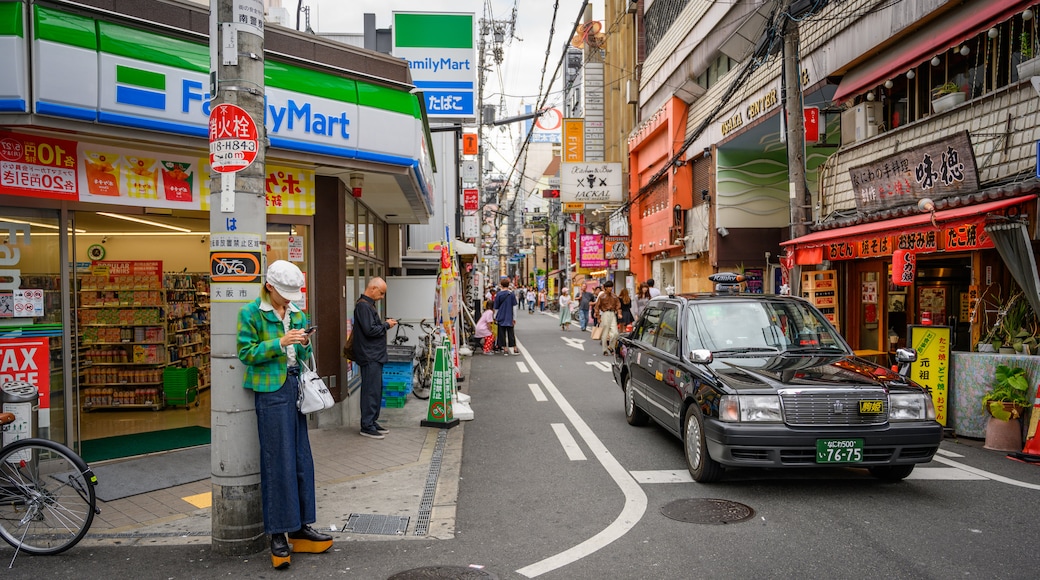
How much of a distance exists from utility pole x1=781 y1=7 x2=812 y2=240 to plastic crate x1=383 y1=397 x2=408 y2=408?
7.07 metres

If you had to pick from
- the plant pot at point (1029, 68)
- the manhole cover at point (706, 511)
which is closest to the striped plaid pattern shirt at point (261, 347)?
the manhole cover at point (706, 511)

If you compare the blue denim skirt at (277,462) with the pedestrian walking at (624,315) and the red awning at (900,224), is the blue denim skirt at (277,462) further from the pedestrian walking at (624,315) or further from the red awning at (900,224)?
the pedestrian walking at (624,315)

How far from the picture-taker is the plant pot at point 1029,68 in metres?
8.55

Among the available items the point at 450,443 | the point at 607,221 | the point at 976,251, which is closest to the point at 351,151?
the point at 450,443

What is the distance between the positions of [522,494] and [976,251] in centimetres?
742

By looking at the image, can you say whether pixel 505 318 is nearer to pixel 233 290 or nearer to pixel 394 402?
pixel 394 402

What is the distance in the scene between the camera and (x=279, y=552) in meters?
4.44

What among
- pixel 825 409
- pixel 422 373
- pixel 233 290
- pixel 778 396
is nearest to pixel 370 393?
pixel 422 373

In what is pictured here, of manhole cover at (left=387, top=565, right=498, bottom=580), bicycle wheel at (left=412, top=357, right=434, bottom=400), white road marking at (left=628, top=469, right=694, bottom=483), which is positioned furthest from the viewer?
bicycle wheel at (left=412, top=357, right=434, bottom=400)

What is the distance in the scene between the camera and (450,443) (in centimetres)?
822

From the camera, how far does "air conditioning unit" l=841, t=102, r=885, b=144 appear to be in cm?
1262

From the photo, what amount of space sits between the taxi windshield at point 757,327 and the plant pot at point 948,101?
17.1 feet

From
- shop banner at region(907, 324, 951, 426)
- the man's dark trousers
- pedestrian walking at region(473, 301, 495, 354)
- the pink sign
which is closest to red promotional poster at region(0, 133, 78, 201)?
the man's dark trousers

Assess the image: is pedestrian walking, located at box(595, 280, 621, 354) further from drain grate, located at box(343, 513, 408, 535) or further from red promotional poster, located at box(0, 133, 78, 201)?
red promotional poster, located at box(0, 133, 78, 201)
